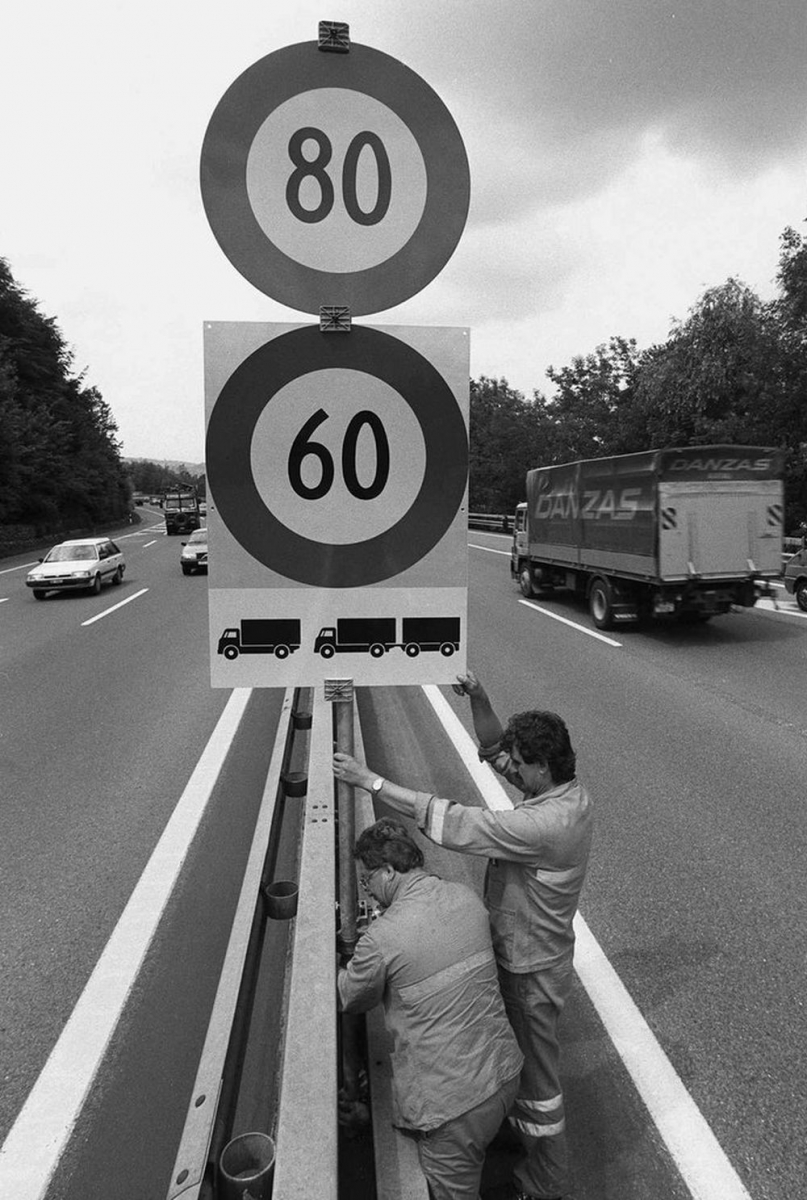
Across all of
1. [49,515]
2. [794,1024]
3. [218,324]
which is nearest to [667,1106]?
[794,1024]

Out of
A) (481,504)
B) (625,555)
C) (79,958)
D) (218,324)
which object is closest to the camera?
(218,324)

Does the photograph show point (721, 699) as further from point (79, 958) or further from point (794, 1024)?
point (79, 958)

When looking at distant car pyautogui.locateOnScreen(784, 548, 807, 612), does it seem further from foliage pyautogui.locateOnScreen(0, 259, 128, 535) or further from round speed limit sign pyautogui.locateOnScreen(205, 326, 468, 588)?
foliage pyautogui.locateOnScreen(0, 259, 128, 535)

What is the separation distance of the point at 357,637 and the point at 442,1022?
119cm

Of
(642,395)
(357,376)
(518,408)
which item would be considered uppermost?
(518,408)

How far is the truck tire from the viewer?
19078 mm

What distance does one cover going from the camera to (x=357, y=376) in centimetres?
224

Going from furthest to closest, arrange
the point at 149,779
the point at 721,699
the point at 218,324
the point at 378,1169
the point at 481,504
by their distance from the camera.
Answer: the point at 481,504 → the point at 721,699 → the point at 149,779 → the point at 378,1169 → the point at 218,324

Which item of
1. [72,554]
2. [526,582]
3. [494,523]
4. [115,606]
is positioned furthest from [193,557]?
[494,523]

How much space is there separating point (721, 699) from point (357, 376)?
325 inches

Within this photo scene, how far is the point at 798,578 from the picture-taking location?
1541cm

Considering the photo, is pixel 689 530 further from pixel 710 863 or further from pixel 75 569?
pixel 75 569

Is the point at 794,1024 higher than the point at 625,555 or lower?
lower

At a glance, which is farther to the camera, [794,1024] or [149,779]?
[149,779]
